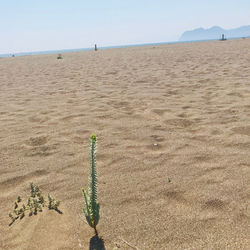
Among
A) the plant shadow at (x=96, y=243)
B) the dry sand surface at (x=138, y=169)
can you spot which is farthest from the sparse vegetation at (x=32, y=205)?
the plant shadow at (x=96, y=243)

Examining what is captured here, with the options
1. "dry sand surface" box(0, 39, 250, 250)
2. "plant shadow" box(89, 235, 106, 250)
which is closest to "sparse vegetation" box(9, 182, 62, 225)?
"dry sand surface" box(0, 39, 250, 250)

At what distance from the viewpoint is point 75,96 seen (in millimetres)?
6207

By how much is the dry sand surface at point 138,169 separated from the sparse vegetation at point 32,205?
6cm

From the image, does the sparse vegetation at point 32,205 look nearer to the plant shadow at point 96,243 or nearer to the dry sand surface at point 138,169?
the dry sand surface at point 138,169

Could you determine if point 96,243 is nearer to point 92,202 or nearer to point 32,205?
point 92,202

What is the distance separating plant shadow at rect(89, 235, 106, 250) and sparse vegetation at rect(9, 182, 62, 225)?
1.48ft

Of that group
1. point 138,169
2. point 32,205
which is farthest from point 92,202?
point 138,169

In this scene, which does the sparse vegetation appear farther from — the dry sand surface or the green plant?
the green plant

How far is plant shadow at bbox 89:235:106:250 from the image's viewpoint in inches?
69.3

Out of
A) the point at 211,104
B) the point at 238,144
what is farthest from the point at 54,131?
the point at 211,104

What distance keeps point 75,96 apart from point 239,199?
187 inches

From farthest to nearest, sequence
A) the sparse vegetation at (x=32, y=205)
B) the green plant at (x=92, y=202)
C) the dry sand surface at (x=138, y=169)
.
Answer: the sparse vegetation at (x=32, y=205)
the dry sand surface at (x=138, y=169)
the green plant at (x=92, y=202)

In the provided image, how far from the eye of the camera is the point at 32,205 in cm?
219

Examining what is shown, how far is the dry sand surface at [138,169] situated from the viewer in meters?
1.87
